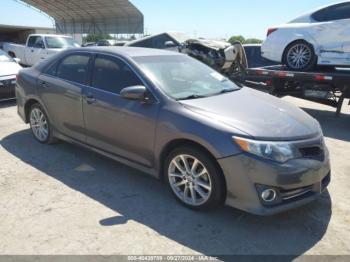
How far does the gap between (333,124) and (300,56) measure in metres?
1.82

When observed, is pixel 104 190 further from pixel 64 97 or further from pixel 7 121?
pixel 7 121

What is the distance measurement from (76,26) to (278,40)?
221 ft

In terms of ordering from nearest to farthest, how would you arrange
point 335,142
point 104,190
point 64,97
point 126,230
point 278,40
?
1. point 126,230
2. point 104,190
3. point 64,97
4. point 335,142
5. point 278,40

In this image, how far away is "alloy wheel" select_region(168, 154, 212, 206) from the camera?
3.65m

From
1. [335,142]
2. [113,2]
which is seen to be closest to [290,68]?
[335,142]

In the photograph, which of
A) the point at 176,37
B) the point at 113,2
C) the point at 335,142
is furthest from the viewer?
the point at 113,2

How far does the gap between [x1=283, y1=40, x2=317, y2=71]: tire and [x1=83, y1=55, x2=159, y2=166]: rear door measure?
565 cm

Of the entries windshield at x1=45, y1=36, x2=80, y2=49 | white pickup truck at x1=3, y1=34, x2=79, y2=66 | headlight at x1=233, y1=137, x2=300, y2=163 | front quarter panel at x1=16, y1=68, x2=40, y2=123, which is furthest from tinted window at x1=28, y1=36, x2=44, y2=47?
headlight at x1=233, y1=137, x2=300, y2=163

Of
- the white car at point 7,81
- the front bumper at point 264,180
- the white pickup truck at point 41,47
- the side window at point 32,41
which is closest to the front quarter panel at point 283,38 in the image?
the front bumper at point 264,180

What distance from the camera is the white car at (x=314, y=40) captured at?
8.05 metres

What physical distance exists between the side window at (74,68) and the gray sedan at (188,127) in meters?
0.02

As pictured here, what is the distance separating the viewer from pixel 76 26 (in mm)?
70312

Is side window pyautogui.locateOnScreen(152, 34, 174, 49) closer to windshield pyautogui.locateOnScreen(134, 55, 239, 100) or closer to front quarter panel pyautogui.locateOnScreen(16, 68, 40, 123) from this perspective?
front quarter panel pyautogui.locateOnScreen(16, 68, 40, 123)

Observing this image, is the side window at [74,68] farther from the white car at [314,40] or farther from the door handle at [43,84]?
the white car at [314,40]
